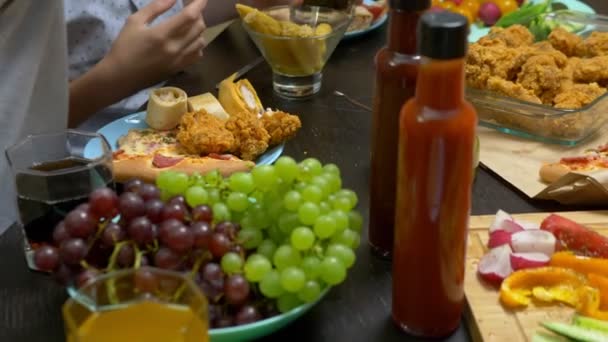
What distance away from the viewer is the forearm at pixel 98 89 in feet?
4.54

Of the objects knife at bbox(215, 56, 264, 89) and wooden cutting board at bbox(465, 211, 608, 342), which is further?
knife at bbox(215, 56, 264, 89)

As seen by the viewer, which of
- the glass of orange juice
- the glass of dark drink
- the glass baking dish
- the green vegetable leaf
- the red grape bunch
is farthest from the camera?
the green vegetable leaf

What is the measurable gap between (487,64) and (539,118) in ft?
0.44

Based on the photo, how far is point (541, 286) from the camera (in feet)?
2.58

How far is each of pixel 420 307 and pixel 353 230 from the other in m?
0.11

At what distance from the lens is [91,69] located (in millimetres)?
1421

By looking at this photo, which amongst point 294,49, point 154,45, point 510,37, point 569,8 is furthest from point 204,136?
point 569,8

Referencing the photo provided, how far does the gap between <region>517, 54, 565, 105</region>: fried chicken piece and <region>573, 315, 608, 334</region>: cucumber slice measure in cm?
55

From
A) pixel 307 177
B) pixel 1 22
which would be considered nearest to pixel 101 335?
pixel 307 177

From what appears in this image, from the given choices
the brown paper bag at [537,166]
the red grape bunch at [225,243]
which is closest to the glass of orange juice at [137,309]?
the red grape bunch at [225,243]

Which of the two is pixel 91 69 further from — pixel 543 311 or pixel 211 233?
pixel 543 311

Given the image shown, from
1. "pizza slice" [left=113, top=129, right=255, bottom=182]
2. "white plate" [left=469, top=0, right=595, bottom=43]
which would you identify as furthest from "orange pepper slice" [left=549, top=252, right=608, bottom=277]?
"white plate" [left=469, top=0, right=595, bottom=43]

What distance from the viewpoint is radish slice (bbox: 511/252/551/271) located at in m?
0.80

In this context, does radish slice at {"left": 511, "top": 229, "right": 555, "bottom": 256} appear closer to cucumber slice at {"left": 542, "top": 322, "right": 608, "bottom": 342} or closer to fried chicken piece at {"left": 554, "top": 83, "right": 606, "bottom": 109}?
cucumber slice at {"left": 542, "top": 322, "right": 608, "bottom": 342}
